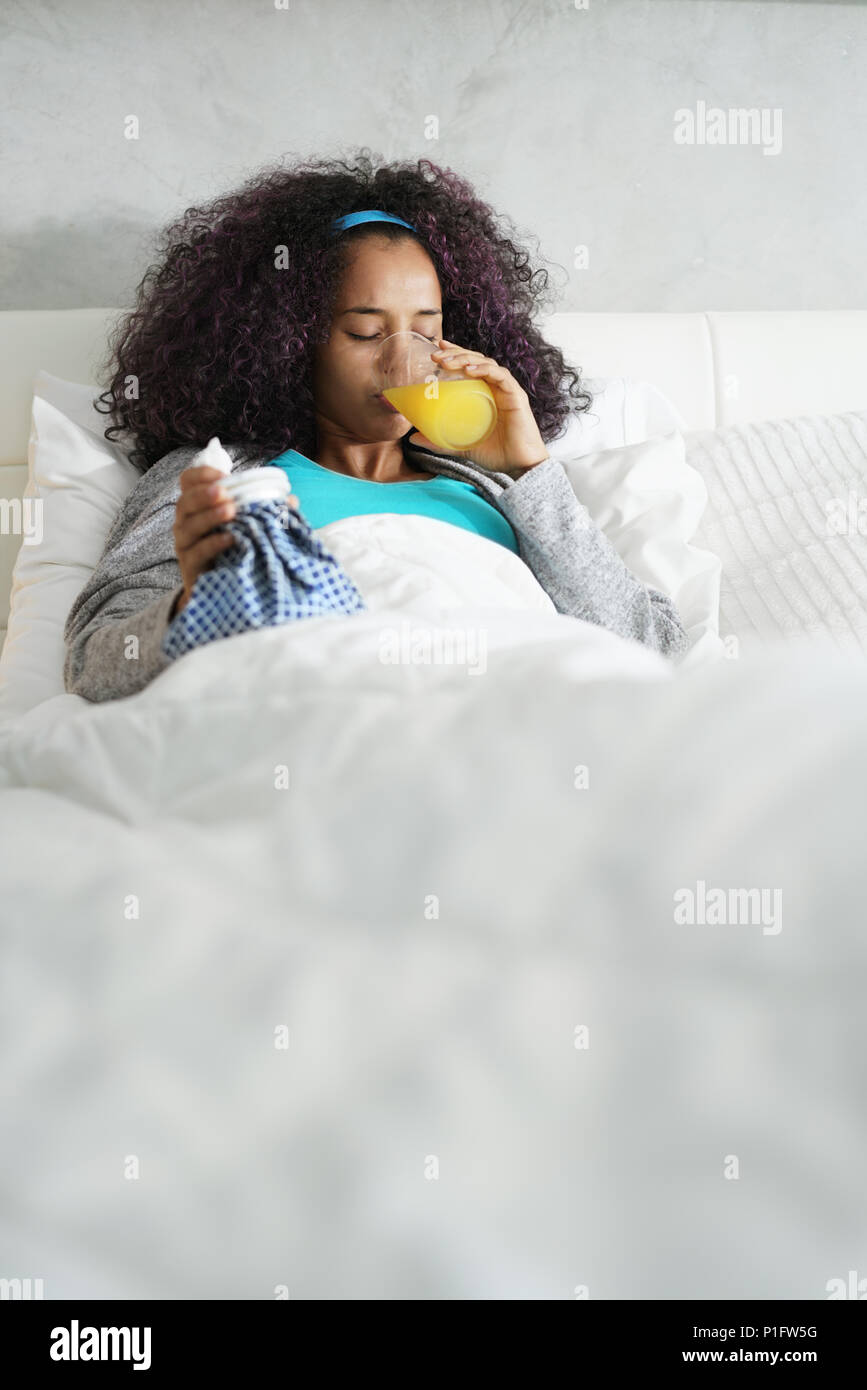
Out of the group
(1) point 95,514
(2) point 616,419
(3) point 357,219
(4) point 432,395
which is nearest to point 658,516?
(2) point 616,419

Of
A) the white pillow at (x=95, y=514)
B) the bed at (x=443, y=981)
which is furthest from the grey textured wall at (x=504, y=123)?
the bed at (x=443, y=981)

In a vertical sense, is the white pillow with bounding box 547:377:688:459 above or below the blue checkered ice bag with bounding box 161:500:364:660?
above

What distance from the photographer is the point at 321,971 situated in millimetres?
667

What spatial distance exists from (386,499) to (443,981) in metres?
0.90

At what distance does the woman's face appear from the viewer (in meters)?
1.50

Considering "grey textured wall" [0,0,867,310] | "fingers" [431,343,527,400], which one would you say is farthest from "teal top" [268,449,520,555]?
"grey textured wall" [0,0,867,310]

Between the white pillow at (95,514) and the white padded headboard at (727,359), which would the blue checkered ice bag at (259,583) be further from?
the white padded headboard at (727,359)

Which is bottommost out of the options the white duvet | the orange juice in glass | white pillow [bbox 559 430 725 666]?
the white duvet

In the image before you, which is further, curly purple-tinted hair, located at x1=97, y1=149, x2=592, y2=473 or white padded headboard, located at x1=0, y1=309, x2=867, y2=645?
white padded headboard, located at x1=0, y1=309, x2=867, y2=645

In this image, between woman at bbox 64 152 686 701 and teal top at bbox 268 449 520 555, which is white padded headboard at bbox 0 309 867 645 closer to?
woman at bbox 64 152 686 701

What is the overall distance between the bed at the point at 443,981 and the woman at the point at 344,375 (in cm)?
62

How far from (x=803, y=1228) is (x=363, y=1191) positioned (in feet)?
0.72

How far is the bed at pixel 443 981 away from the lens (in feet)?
1.93

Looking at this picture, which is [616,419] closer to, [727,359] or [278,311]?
[727,359]
